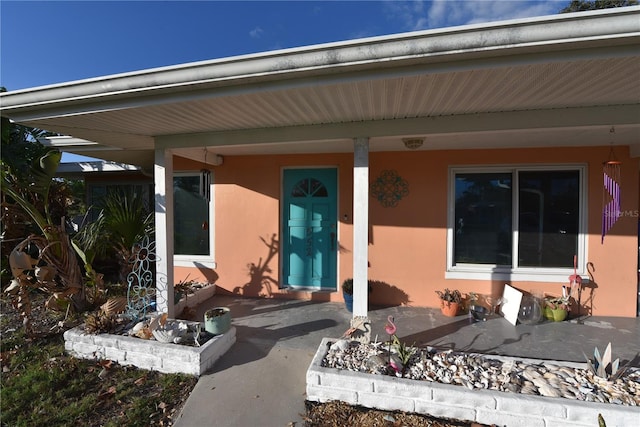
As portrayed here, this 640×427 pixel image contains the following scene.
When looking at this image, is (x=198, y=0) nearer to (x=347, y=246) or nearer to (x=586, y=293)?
(x=347, y=246)

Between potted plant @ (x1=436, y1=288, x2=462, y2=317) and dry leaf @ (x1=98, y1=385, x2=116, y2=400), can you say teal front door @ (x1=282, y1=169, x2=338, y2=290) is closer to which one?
potted plant @ (x1=436, y1=288, x2=462, y2=317)

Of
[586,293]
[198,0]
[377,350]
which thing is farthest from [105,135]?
[586,293]

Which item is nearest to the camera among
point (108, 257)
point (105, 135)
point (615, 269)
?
point (105, 135)

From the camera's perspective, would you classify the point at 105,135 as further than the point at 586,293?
No

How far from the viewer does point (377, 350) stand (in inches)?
99.7

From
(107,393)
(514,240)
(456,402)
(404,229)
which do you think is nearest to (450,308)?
(404,229)

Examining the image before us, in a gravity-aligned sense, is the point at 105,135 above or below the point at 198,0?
below

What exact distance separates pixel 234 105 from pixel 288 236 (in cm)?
263

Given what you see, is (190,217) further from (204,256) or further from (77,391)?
(77,391)

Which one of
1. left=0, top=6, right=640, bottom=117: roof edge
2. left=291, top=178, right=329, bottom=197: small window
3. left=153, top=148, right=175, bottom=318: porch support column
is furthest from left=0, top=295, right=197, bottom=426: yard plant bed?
left=291, top=178, right=329, bottom=197: small window

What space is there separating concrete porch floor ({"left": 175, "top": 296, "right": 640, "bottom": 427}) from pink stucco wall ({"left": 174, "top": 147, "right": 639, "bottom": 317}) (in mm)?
317

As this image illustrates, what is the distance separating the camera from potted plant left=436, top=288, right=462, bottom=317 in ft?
12.5

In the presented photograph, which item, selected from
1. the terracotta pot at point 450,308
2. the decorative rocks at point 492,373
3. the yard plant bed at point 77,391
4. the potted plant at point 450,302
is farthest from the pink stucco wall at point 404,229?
the yard plant bed at point 77,391

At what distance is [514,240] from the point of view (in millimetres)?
4004
